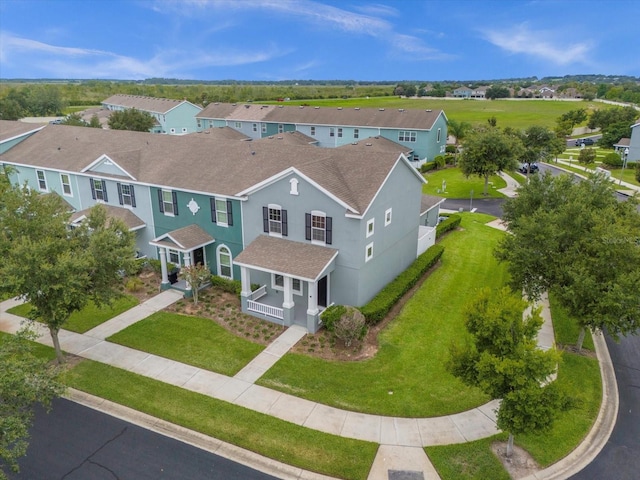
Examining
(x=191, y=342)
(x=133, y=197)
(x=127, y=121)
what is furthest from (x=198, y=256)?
(x=127, y=121)

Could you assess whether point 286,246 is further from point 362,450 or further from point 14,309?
point 14,309

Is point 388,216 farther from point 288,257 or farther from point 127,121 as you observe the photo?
point 127,121

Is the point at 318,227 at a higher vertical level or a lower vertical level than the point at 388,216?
lower

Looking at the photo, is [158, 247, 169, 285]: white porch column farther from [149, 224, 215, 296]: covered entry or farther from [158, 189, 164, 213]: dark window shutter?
[158, 189, 164, 213]: dark window shutter

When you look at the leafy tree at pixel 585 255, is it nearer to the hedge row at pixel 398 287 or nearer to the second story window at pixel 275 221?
the hedge row at pixel 398 287

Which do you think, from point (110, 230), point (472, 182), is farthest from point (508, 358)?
point (472, 182)
